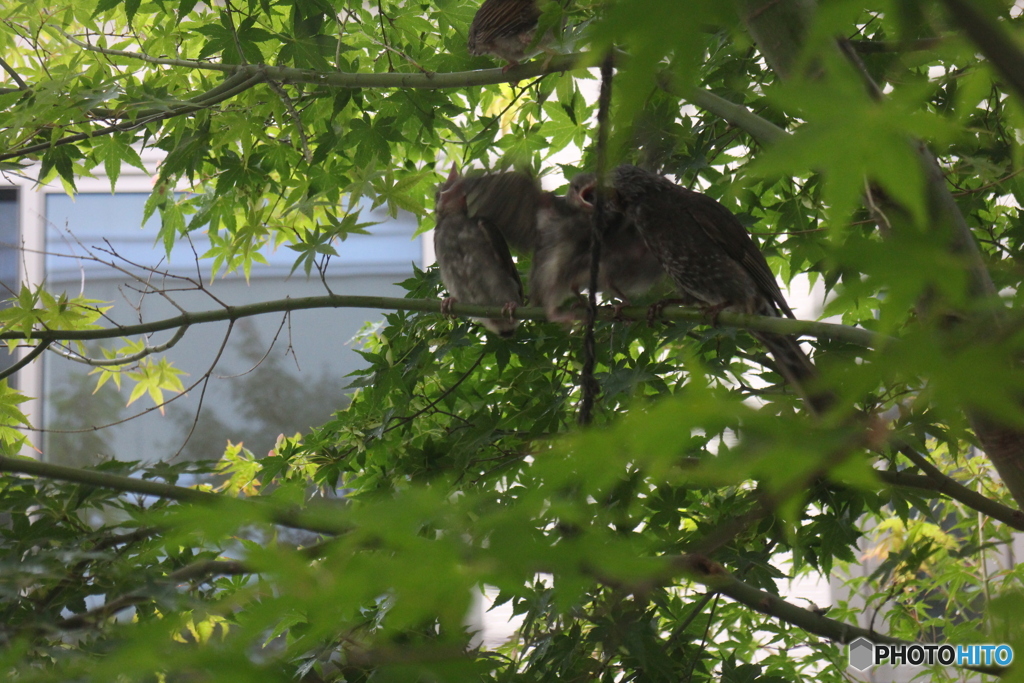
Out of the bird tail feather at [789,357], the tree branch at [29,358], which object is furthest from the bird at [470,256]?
the tree branch at [29,358]

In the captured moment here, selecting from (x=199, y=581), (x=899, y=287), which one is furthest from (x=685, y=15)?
(x=199, y=581)

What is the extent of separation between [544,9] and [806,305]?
2639mm

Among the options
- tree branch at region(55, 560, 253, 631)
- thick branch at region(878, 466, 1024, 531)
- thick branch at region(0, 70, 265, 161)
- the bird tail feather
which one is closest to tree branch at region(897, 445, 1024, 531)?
thick branch at region(878, 466, 1024, 531)

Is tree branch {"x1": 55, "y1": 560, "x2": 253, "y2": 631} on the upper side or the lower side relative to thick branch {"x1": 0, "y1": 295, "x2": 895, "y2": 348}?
lower

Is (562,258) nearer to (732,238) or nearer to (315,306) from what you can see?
(732,238)

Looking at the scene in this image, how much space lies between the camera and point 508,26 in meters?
1.33

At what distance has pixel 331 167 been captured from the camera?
1.63 m

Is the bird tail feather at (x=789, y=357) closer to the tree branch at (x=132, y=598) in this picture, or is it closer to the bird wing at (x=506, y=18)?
the bird wing at (x=506, y=18)

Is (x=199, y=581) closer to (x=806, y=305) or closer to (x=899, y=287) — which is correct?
(x=899, y=287)

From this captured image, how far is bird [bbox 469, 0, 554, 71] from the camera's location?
1.33 m

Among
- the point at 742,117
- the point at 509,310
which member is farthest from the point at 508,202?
the point at 742,117

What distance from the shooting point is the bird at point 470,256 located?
159cm

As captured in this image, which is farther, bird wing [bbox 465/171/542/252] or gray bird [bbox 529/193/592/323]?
bird wing [bbox 465/171/542/252]

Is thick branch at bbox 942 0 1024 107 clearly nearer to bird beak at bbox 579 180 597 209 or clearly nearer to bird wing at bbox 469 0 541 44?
bird beak at bbox 579 180 597 209
